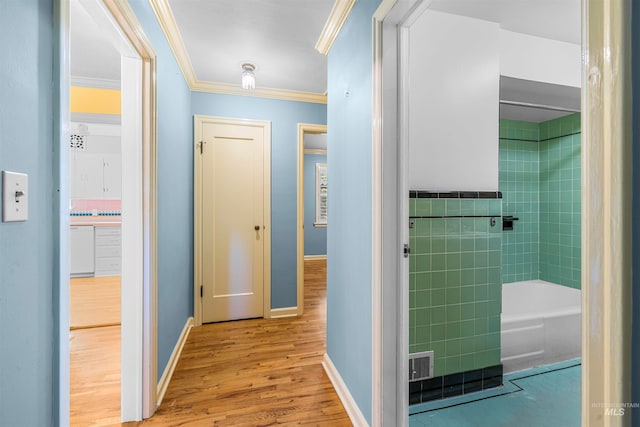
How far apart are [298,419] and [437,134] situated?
1903 millimetres

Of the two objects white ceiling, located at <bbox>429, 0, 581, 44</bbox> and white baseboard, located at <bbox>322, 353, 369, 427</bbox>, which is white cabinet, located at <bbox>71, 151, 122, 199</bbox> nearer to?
white baseboard, located at <bbox>322, 353, 369, 427</bbox>

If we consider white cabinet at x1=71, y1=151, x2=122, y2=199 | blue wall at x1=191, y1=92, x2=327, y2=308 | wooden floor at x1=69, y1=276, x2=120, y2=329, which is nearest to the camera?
wooden floor at x1=69, y1=276, x2=120, y2=329

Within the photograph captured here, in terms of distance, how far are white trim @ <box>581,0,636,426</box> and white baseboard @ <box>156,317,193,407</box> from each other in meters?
2.07

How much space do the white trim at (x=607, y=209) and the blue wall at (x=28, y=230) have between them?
46.8 inches

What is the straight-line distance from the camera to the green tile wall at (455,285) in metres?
1.80

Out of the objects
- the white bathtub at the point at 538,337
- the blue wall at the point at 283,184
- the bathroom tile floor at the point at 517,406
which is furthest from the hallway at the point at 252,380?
the white bathtub at the point at 538,337

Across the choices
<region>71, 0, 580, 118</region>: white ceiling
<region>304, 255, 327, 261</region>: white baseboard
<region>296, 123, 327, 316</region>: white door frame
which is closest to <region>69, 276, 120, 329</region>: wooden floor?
<region>296, 123, 327, 316</region>: white door frame

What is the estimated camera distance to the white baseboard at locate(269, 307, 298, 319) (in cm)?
309

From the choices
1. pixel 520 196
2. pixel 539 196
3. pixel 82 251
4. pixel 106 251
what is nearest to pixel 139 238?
pixel 520 196

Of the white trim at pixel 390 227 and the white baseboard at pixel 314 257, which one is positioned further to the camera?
the white baseboard at pixel 314 257

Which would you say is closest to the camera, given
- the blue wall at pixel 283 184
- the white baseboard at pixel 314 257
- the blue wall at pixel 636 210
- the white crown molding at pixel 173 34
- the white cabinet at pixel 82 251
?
the blue wall at pixel 636 210

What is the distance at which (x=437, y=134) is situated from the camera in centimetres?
184

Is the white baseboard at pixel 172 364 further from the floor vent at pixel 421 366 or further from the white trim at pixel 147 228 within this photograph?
the floor vent at pixel 421 366

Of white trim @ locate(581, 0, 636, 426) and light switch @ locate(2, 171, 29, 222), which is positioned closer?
white trim @ locate(581, 0, 636, 426)
